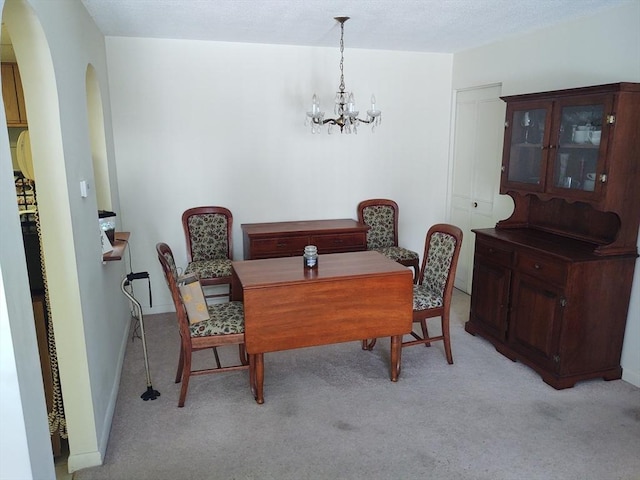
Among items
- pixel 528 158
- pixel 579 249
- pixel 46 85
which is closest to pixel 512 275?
pixel 579 249

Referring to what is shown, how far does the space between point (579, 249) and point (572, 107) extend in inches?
35.3

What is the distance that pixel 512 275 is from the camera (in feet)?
10.8

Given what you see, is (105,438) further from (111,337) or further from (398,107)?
(398,107)

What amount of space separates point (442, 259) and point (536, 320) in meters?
0.72

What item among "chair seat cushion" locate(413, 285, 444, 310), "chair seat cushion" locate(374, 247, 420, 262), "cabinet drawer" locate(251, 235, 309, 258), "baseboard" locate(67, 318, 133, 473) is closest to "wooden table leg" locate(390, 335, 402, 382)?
"chair seat cushion" locate(413, 285, 444, 310)

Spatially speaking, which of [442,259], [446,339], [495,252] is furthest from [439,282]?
[495,252]

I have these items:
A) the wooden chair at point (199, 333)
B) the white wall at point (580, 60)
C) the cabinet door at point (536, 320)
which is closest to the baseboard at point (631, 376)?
the white wall at point (580, 60)

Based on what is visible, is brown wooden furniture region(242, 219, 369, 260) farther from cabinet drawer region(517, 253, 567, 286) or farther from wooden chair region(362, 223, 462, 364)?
cabinet drawer region(517, 253, 567, 286)

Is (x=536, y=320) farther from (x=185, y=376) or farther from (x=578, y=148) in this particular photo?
(x=185, y=376)

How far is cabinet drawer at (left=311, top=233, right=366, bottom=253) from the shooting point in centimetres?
420

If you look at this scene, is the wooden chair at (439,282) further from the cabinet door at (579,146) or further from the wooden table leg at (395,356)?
the cabinet door at (579,146)

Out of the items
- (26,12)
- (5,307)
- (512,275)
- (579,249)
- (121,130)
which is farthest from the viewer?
(121,130)

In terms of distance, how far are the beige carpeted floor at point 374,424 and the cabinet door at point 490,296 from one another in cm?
26

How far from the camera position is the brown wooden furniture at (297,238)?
4.05m
